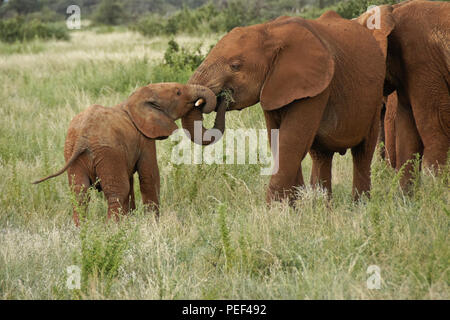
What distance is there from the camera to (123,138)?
586 cm

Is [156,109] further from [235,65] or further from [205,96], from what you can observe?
[235,65]

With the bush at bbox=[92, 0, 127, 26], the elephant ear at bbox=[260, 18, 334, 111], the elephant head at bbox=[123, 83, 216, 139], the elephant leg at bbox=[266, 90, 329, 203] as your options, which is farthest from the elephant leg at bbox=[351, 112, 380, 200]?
the bush at bbox=[92, 0, 127, 26]

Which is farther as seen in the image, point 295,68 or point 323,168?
point 323,168

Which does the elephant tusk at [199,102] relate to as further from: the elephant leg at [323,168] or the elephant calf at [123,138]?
the elephant leg at [323,168]

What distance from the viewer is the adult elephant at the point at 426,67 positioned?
642 centimetres

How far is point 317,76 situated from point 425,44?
60.7 inches

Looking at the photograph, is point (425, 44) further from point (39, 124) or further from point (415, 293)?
point (39, 124)

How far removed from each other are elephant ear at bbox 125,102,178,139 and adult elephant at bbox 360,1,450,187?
2.27 m

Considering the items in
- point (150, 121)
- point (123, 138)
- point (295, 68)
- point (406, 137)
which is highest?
point (295, 68)

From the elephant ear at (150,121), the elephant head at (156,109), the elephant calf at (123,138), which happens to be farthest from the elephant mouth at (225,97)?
the elephant ear at (150,121)

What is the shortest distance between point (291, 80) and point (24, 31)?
2099 centimetres

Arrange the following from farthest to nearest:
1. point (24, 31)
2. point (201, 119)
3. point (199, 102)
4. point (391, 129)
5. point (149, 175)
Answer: point (24, 31) → point (391, 129) → point (149, 175) → point (201, 119) → point (199, 102)

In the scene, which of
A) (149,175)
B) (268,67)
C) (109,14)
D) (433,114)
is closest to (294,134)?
(268,67)

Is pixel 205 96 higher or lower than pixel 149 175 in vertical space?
higher
